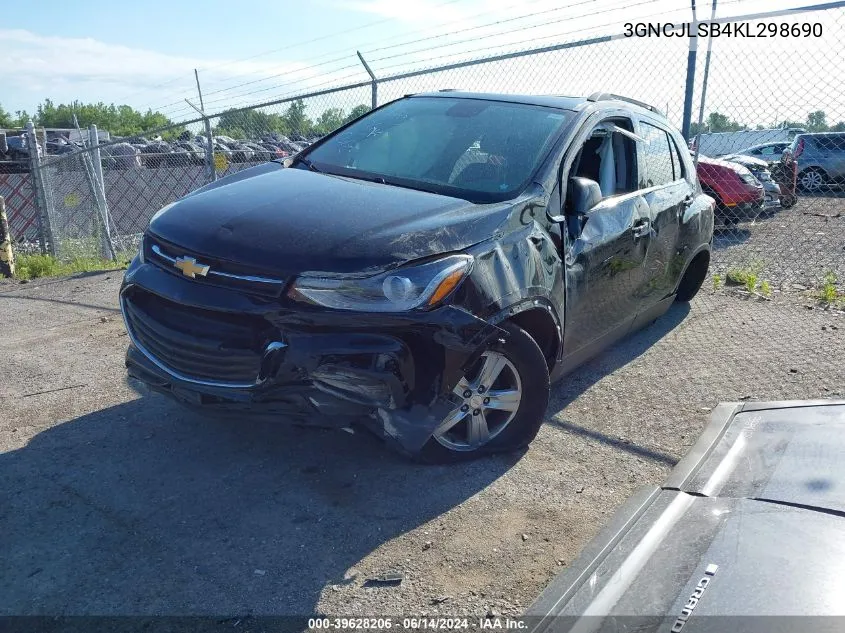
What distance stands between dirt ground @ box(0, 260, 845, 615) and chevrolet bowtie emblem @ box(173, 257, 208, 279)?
0.95 metres

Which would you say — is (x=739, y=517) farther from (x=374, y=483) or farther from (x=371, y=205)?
(x=371, y=205)

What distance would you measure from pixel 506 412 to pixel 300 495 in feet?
3.50

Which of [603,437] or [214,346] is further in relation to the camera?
[603,437]

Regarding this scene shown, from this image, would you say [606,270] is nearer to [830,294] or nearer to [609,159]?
[609,159]

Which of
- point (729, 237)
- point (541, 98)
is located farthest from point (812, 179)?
point (541, 98)

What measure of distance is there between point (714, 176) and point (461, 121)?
26.2ft

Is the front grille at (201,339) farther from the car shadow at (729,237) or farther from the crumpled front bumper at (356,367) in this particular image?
the car shadow at (729,237)

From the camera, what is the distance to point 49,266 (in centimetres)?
955

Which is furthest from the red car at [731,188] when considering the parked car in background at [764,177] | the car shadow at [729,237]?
the parked car in background at [764,177]

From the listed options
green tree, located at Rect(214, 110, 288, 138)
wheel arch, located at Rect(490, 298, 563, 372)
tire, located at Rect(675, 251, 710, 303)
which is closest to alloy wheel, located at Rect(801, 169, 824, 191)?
tire, located at Rect(675, 251, 710, 303)

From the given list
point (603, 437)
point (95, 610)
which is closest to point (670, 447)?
point (603, 437)

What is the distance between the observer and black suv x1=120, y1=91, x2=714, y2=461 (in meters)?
3.14

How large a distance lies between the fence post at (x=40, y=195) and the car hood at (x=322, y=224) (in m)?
7.48

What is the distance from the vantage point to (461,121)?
4566 mm
